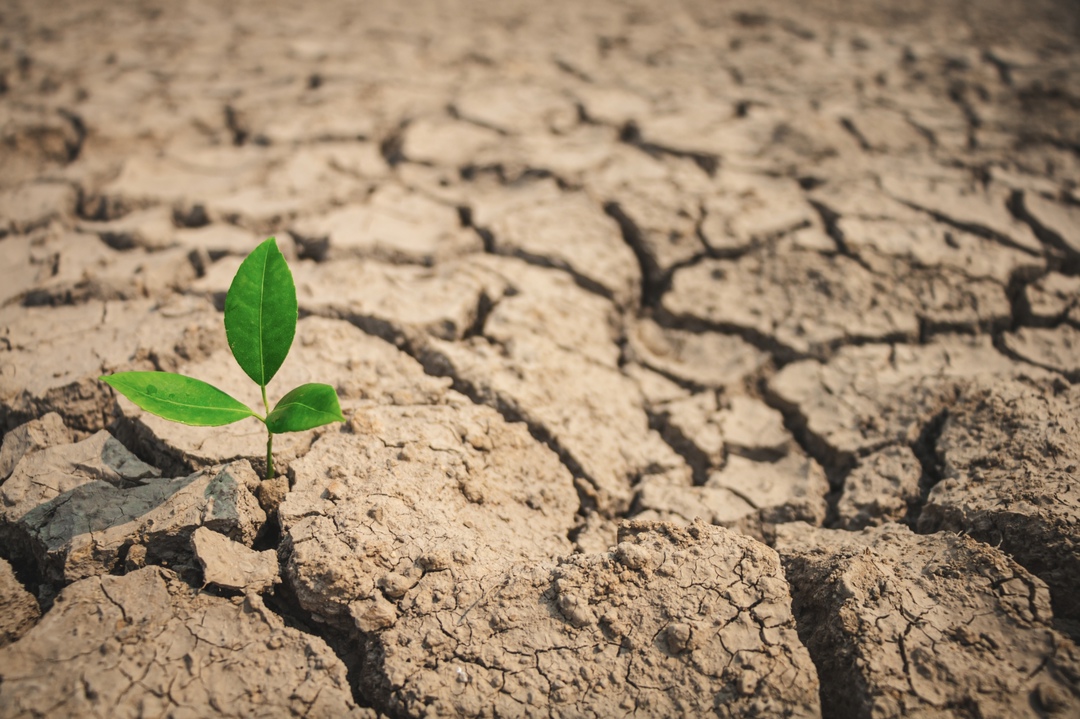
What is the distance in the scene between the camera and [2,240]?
6.11 feet

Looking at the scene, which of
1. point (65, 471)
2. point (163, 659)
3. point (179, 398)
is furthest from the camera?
point (65, 471)

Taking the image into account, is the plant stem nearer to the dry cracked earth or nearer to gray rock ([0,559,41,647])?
the dry cracked earth

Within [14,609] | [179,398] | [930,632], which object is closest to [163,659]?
[14,609]

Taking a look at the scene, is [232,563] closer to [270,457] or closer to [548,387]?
[270,457]

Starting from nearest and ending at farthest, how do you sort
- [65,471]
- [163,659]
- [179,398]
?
[163,659], [179,398], [65,471]

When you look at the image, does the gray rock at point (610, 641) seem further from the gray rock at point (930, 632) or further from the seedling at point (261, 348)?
the seedling at point (261, 348)

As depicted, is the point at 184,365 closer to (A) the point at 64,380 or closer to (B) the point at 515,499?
(A) the point at 64,380

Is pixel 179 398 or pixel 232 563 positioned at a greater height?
pixel 179 398

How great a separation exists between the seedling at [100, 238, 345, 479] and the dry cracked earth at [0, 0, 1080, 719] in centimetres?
16

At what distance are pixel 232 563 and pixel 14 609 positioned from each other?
34 centimetres

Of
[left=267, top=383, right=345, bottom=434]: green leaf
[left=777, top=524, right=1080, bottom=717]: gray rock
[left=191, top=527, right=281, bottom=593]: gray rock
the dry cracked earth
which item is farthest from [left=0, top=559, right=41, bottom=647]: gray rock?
[left=777, top=524, right=1080, bottom=717]: gray rock

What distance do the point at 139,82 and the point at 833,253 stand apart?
2901mm

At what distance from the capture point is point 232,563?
1.07 meters

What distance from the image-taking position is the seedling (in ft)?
3.53
